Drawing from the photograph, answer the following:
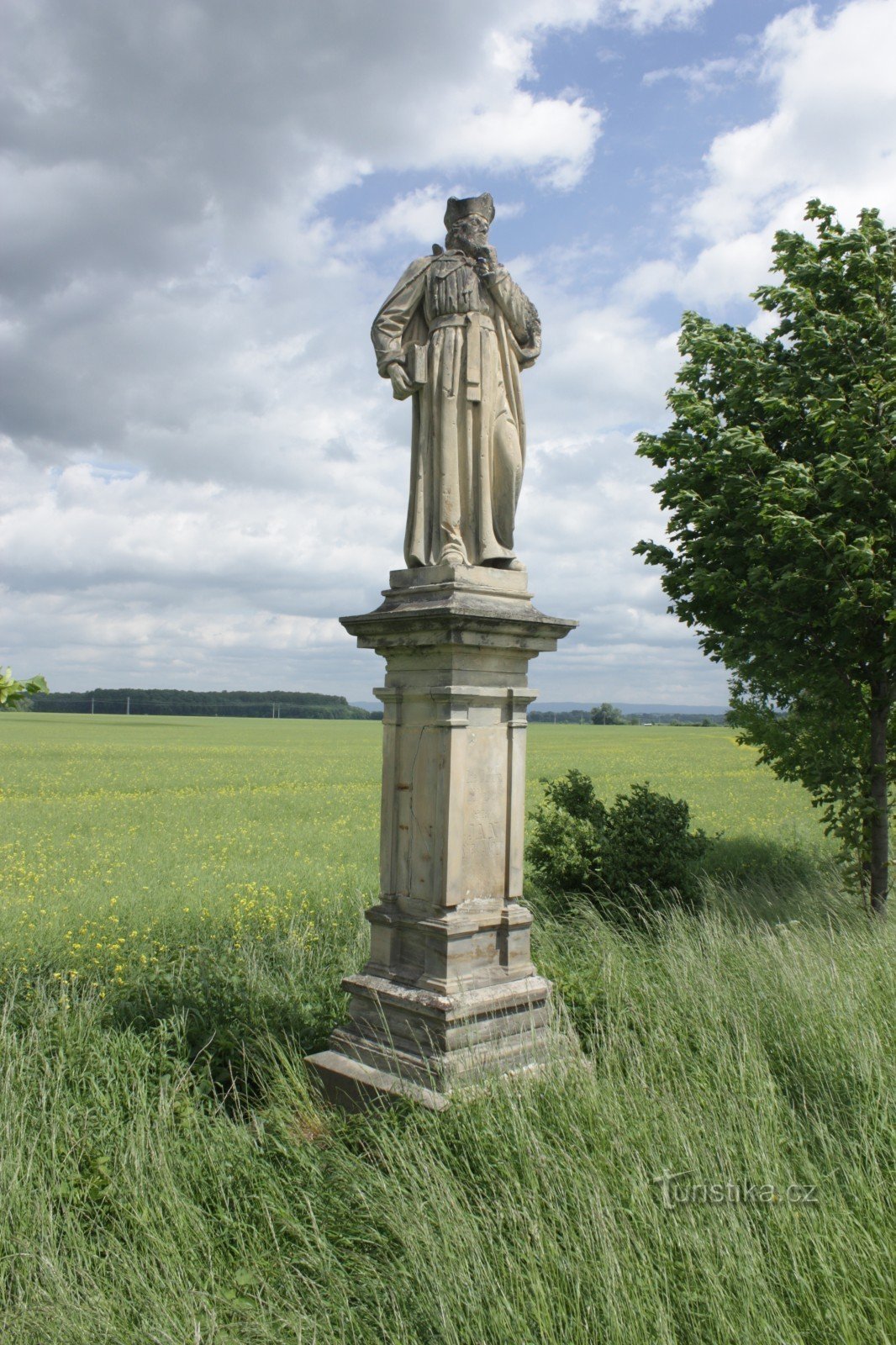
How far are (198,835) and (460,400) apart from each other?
35.3ft

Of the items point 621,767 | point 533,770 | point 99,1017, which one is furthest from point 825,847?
point 621,767

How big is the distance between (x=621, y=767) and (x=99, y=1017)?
25.9m

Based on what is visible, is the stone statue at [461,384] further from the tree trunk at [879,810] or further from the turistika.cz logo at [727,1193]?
the tree trunk at [879,810]

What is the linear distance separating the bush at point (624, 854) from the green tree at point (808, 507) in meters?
1.48

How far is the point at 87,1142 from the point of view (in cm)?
447

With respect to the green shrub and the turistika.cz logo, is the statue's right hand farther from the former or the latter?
the green shrub

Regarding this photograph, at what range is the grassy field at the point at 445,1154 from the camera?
3115mm

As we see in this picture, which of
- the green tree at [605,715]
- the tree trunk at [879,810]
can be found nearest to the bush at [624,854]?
the tree trunk at [879,810]

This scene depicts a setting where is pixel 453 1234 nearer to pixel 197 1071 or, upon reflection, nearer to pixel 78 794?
pixel 197 1071

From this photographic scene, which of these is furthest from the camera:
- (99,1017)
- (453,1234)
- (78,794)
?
(78,794)

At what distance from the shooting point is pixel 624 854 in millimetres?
9352

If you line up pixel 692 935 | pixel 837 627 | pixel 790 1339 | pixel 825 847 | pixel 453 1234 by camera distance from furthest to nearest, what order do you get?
pixel 825 847 → pixel 837 627 → pixel 692 935 → pixel 453 1234 → pixel 790 1339

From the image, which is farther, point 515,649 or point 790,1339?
point 515,649

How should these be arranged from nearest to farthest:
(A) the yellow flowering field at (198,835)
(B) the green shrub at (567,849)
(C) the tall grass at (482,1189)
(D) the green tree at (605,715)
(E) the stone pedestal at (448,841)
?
(C) the tall grass at (482,1189) < (E) the stone pedestal at (448,841) < (A) the yellow flowering field at (198,835) < (B) the green shrub at (567,849) < (D) the green tree at (605,715)
